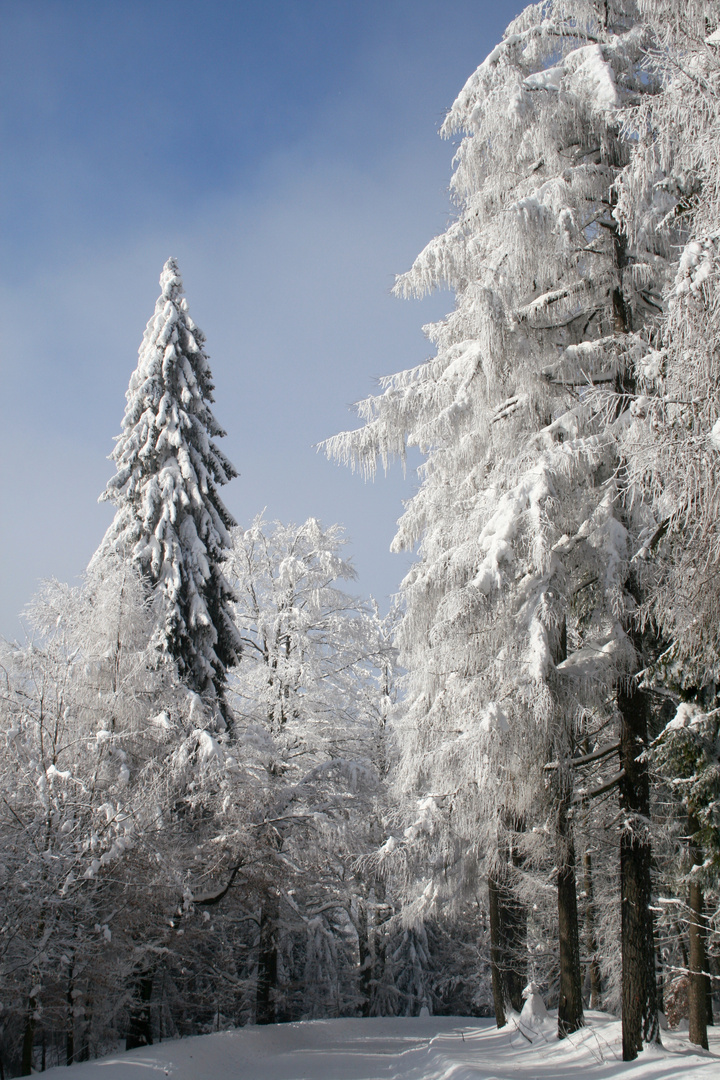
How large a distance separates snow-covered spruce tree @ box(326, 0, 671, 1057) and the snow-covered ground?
0.62m

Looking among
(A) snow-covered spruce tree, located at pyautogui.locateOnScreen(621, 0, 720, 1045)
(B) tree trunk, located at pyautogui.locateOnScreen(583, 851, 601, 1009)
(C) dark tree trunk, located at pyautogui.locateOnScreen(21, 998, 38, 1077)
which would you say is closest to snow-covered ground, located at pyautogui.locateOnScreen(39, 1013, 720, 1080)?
(C) dark tree trunk, located at pyautogui.locateOnScreen(21, 998, 38, 1077)

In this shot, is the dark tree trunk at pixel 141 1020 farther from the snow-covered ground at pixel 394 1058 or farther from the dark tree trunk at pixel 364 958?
the dark tree trunk at pixel 364 958

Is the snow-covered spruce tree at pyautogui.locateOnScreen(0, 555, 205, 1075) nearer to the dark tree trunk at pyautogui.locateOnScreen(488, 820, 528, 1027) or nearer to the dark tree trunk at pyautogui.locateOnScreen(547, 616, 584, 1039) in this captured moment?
the dark tree trunk at pyautogui.locateOnScreen(547, 616, 584, 1039)

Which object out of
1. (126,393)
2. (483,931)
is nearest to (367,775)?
(126,393)

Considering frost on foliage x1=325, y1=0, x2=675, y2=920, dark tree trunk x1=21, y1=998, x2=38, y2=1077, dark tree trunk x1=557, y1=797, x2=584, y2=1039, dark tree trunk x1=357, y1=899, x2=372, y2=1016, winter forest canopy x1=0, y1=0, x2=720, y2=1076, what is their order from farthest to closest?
dark tree trunk x1=357, y1=899, x2=372, y2=1016 < dark tree trunk x1=557, y1=797, x2=584, y2=1039 < dark tree trunk x1=21, y1=998, x2=38, y2=1077 < frost on foliage x1=325, y1=0, x2=675, y2=920 < winter forest canopy x1=0, y1=0, x2=720, y2=1076

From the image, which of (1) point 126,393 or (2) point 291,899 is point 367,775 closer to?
(2) point 291,899

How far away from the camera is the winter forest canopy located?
7.38 meters

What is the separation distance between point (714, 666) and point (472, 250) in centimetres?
630

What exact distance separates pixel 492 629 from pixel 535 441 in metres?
2.40

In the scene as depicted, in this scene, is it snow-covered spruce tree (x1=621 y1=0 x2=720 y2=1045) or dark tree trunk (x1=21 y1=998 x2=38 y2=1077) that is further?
dark tree trunk (x1=21 y1=998 x2=38 y2=1077)

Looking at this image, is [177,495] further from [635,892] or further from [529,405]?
[635,892]

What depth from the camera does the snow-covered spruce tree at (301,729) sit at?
47.3ft

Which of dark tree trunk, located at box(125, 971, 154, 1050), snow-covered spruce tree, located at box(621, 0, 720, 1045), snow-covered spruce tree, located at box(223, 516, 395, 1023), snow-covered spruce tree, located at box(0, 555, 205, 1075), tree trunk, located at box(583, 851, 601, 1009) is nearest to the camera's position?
snow-covered spruce tree, located at box(621, 0, 720, 1045)

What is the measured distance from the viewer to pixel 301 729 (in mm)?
16359
